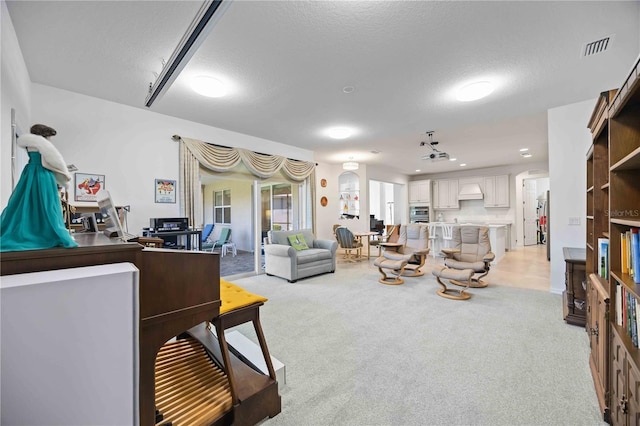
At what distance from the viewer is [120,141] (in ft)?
11.9

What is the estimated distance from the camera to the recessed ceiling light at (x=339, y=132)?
468cm

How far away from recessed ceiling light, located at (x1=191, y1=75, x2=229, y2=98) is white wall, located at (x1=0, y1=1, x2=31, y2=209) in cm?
136

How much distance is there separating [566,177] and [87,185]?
21.2 feet

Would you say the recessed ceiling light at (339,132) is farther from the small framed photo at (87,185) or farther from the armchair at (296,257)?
the small framed photo at (87,185)

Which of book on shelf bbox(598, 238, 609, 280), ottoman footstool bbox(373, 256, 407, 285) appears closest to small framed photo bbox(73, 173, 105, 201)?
ottoman footstool bbox(373, 256, 407, 285)

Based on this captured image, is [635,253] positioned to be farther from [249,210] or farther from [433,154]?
[249,210]

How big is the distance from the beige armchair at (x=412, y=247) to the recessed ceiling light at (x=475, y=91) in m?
2.49

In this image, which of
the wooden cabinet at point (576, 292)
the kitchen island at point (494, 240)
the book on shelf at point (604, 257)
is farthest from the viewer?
the kitchen island at point (494, 240)

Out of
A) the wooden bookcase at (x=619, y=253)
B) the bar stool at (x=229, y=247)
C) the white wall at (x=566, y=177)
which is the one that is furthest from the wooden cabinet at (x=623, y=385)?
the bar stool at (x=229, y=247)

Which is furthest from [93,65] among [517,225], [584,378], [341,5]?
[517,225]

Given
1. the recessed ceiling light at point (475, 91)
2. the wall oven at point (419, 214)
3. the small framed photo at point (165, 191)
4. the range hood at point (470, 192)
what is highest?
the recessed ceiling light at point (475, 91)

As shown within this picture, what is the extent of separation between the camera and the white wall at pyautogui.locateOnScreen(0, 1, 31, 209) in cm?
192

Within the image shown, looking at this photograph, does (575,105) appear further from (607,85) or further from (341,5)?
(341,5)

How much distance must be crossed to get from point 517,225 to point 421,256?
537cm
